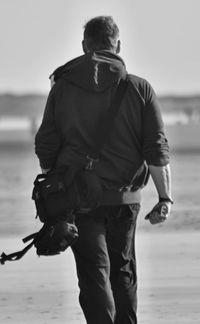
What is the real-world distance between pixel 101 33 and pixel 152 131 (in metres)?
Answer: 0.45

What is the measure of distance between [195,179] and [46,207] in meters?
17.7

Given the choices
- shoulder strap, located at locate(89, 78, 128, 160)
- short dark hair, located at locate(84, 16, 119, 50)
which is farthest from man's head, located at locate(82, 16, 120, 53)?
shoulder strap, located at locate(89, 78, 128, 160)

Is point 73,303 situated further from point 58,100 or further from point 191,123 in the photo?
point 191,123

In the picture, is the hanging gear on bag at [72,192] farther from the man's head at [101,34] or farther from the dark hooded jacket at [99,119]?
the man's head at [101,34]

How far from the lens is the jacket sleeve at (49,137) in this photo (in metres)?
5.62

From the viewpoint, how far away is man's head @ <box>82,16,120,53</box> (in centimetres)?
559

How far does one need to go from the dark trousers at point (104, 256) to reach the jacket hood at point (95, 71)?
0.50 meters

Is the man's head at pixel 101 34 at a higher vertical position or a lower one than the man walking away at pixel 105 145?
higher

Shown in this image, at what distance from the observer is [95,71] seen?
5.58 meters

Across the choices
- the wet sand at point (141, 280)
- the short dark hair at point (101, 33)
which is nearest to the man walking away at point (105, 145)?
the short dark hair at point (101, 33)

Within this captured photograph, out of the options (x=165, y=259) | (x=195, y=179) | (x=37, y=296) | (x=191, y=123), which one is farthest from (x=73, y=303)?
(x=191, y=123)

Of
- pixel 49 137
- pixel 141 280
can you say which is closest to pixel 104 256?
pixel 49 137

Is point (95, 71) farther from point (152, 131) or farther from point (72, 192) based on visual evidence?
point (72, 192)

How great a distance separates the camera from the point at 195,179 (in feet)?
76.2
